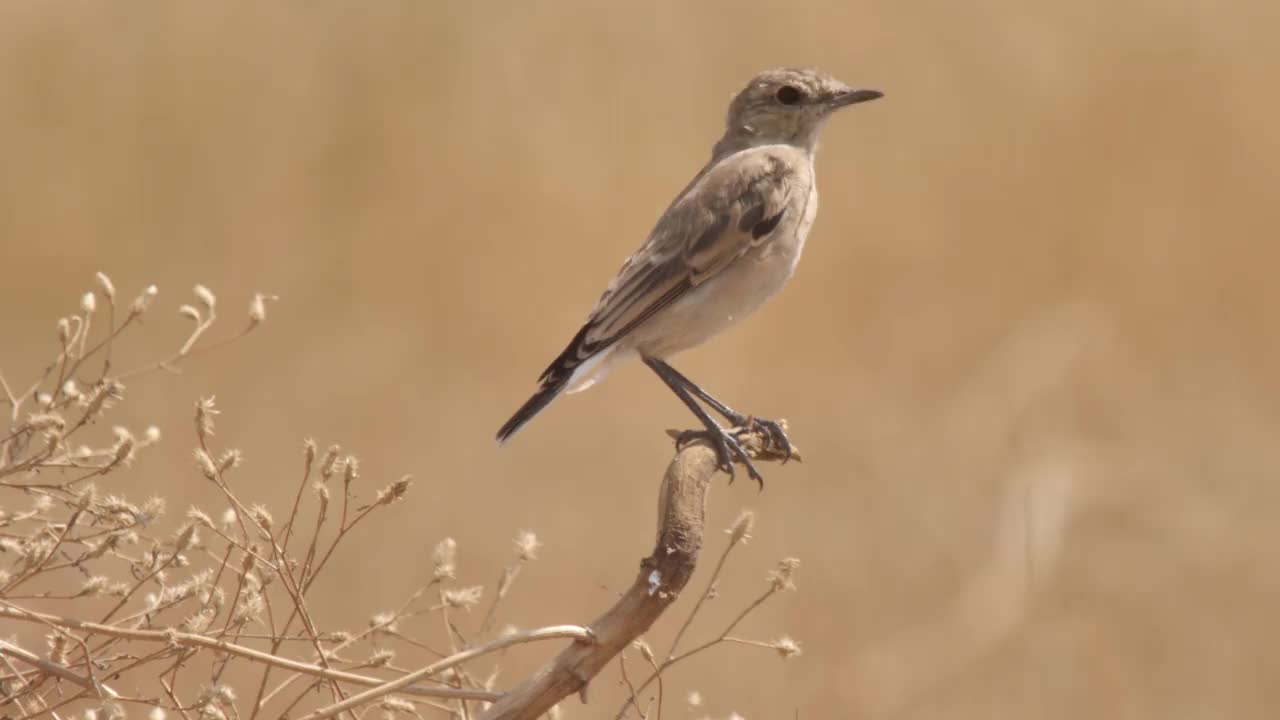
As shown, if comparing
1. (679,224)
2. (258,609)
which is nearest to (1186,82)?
(679,224)

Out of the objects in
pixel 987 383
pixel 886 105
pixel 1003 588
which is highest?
pixel 886 105

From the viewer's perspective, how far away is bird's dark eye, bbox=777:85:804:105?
16.0 feet

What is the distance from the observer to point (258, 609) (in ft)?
8.21

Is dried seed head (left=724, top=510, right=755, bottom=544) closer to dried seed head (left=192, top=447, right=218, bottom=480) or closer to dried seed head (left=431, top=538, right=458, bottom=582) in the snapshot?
dried seed head (left=431, top=538, right=458, bottom=582)

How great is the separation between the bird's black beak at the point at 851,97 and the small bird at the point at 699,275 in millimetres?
36

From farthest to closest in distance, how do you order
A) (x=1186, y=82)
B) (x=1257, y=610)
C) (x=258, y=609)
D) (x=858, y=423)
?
(x=1186, y=82) < (x=858, y=423) < (x=1257, y=610) < (x=258, y=609)

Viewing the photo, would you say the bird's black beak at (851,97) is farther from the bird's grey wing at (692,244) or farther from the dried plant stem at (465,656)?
the dried plant stem at (465,656)

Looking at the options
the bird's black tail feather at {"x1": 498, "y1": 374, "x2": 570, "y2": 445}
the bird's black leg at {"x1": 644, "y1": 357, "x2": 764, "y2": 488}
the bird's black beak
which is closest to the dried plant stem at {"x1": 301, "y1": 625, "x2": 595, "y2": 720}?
the bird's black leg at {"x1": 644, "y1": 357, "x2": 764, "y2": 488}

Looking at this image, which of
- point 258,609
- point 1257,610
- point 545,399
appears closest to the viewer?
point 258,609

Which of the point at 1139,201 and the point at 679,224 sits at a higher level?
the point at 679,224

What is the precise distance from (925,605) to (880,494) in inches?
25.0

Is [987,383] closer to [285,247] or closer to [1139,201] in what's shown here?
[1139,201]

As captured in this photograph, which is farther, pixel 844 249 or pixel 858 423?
pixel 844 249

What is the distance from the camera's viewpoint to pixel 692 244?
441 cm
